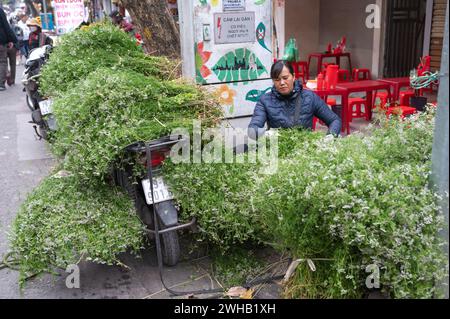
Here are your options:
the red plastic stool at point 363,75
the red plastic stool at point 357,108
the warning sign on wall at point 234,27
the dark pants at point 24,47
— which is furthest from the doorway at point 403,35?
the dark pants at point 24,47

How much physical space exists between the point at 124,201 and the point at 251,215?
903 millimetres

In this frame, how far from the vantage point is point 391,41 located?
10.0 m

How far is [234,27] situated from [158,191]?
14.2ft

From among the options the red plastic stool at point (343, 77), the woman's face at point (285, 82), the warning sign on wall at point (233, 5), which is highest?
the warning sign on wall at point (233, 5)

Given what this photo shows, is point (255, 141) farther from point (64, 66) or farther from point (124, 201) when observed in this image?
point (64, 66)

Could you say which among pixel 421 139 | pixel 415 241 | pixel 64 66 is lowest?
pixel 415 241

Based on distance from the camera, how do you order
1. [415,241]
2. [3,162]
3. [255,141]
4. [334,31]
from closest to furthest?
[415,241] → [255,141] → [3,162] → [334,31]

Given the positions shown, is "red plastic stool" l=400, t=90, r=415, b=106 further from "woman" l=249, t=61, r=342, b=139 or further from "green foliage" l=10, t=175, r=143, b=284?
"green foliage" l=10, t=175, r=143, b=284

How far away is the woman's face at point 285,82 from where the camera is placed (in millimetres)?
A: 3908

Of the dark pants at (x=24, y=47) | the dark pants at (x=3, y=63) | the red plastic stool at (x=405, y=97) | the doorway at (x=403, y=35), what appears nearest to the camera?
the red plastic stool at (x=405, y=97)

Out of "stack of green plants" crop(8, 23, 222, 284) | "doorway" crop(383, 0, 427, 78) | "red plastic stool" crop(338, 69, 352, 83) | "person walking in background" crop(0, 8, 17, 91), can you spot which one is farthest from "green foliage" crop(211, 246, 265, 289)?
"person walking in background" crop(0, 8, 17, 91)

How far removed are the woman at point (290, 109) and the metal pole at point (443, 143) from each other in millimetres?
1677

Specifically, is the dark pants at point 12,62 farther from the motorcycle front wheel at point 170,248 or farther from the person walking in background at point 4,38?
the motorcycle front wheel at point 170,248
